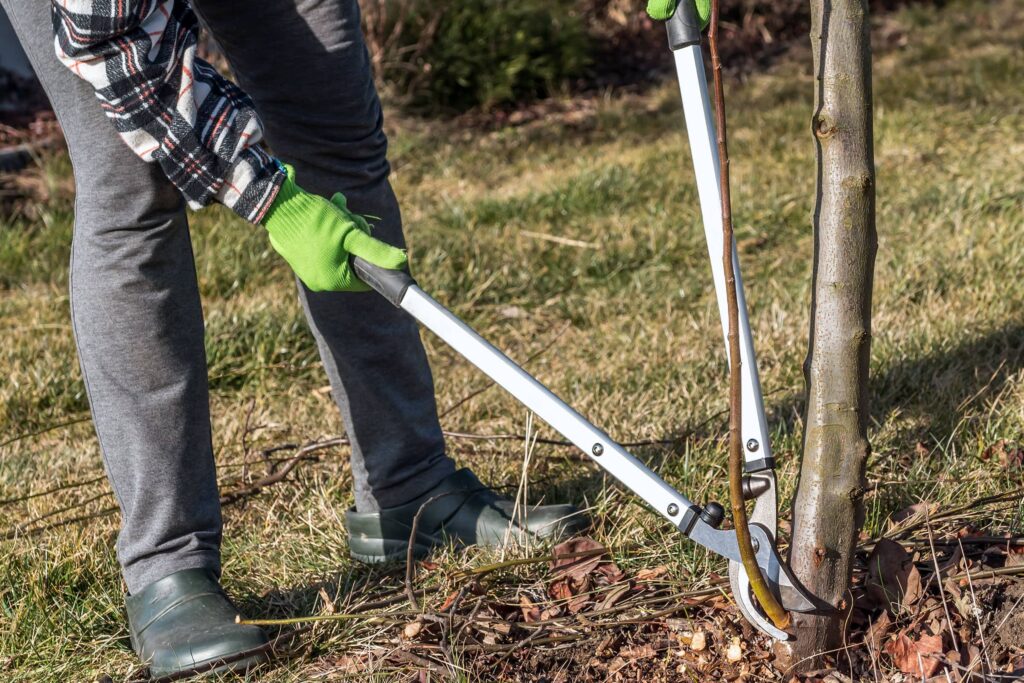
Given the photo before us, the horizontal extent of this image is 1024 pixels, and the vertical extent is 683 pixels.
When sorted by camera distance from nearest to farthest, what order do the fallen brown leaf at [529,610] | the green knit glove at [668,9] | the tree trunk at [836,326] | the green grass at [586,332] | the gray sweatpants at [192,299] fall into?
the tree trunk at [836,326] < the green knit glove at [668,9] < the gray sweatpants at [192,299] < the fallen brown leaf at [529,610] < the green grass at [586,332]

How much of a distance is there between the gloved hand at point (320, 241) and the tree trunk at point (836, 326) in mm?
636

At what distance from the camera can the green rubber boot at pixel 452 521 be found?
2086 millimetres

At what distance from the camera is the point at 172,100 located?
1.65m

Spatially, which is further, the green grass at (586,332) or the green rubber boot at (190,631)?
the green grass at (586,332)

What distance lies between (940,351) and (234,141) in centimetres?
188

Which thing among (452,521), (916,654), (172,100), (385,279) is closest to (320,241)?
(385,279)

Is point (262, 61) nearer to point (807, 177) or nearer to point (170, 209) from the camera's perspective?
point (170, 209)

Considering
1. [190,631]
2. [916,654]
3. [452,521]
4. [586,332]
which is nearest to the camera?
[916,654]

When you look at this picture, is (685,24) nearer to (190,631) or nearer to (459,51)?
(190,631)

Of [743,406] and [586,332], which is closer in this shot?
[743,406]

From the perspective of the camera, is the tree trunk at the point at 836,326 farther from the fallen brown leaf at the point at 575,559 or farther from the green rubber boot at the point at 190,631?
the green rubber boot at the point at 190,631

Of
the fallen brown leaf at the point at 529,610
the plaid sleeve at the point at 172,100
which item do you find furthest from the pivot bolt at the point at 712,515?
the plaid sleeve at the point at 172,100

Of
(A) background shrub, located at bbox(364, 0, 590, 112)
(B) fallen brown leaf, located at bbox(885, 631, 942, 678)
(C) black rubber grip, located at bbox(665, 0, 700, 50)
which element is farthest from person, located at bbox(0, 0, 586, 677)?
(A) background shrub, located at bbox(364, 0, 590, 112)

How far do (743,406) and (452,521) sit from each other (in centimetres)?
78
